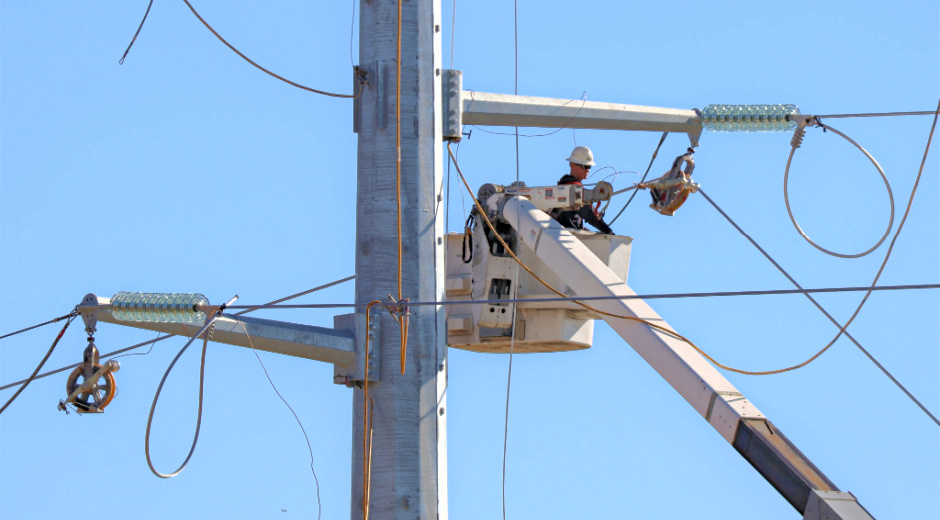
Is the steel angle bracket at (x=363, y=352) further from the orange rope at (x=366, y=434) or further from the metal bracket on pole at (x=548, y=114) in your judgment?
the metal bracket on pole at (x=548, y=114)

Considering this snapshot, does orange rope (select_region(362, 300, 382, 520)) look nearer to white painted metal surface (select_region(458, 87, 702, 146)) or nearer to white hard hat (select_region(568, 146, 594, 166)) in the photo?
white painted metal surface (select_region(458, 87, 702, 146))

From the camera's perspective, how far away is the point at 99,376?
11312 mm

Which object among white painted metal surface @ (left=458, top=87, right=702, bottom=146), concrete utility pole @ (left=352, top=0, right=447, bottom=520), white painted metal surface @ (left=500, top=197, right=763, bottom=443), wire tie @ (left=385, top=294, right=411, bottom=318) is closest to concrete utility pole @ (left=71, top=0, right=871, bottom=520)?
concrete utility pole @ (left=352, top=0, right=447, bottom=520)

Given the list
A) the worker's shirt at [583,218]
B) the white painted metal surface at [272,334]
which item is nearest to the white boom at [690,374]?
the worker's shirt at [583,218]

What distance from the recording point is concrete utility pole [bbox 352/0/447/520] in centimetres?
1166

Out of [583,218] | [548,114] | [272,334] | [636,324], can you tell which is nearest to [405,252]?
[272,334]

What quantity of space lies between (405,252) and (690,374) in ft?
8.28

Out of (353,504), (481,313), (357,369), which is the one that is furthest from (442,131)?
(481,313)

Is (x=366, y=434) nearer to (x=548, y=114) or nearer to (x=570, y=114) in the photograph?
(x=548, y=114)

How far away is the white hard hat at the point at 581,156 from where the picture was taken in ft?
56.4

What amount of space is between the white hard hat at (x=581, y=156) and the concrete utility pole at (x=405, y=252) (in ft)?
16.5

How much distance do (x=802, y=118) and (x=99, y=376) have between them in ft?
19.6

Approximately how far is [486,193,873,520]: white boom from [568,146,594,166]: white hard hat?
1368 millimetres

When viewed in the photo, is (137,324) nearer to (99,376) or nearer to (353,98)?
(99,376)
